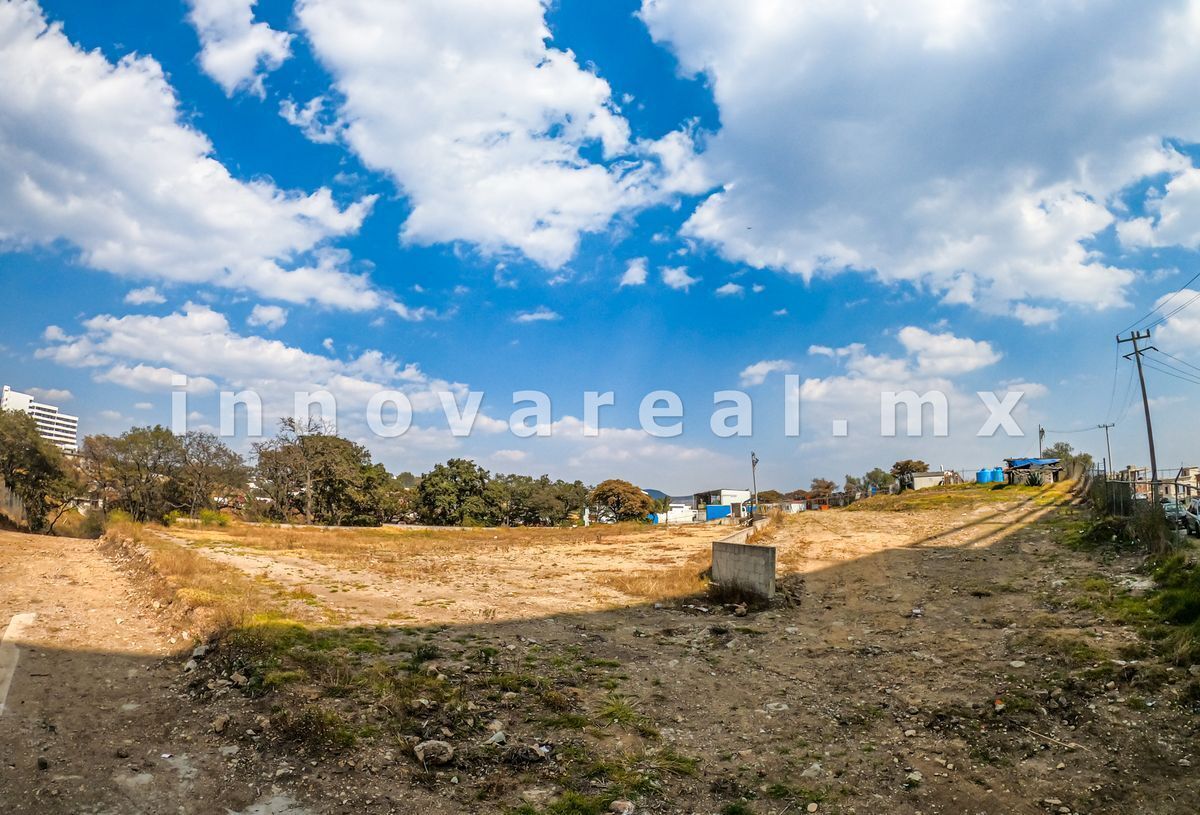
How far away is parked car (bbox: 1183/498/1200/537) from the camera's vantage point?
61.8ft

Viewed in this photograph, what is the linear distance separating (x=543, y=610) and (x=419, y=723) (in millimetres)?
7162

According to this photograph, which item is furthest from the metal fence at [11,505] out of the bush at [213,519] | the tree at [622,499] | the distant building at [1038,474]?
the distant building at [1038,474]

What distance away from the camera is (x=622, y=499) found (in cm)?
7162

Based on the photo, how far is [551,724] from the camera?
716 centimetres

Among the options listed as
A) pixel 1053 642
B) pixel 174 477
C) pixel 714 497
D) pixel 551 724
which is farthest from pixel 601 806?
pixel 714 497

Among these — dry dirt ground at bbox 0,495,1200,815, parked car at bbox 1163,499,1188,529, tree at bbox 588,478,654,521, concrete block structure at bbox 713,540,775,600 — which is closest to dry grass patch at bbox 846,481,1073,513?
parked car at bbox 1163,499,1188,529

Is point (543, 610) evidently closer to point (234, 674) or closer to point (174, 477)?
point (234, 674)

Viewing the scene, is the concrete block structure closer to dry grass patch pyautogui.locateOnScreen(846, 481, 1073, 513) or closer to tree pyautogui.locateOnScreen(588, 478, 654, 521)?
dry grass patch pyautogui.locateOnScreen(846, 481, 1073, 513)

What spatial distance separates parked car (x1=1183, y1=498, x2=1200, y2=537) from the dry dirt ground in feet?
28.4

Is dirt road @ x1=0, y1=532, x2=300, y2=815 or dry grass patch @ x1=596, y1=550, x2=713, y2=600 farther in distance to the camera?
dry grass patch @ x1=596, y1=550, x2=713, y2=600

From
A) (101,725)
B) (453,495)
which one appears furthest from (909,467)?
(101,725)

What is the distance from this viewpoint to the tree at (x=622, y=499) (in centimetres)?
7094

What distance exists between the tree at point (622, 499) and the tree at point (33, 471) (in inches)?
1891

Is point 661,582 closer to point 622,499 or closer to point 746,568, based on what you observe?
point 746,568
